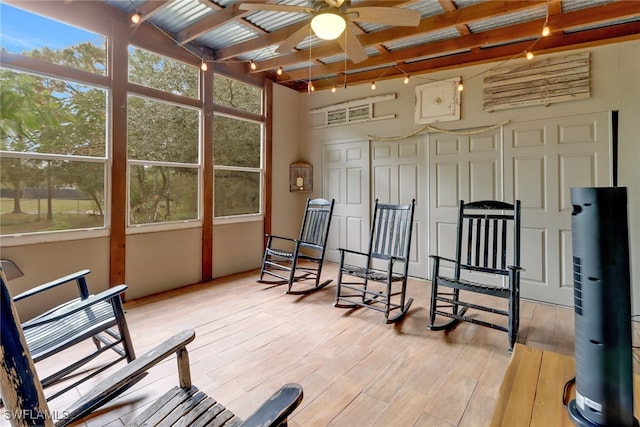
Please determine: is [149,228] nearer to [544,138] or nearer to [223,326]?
[223,326]

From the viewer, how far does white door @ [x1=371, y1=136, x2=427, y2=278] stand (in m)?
4.17

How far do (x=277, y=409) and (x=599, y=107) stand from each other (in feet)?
13.2

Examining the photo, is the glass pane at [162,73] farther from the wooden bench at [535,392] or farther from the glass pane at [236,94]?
the wooden bench at [535,392]

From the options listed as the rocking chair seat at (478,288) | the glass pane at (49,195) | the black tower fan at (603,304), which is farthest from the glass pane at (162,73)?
the black tower fan at (603,304)

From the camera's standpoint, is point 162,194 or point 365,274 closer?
point 365,274

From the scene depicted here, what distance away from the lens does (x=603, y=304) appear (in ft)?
2.56

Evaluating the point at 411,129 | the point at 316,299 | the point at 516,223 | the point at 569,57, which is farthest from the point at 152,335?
the point at 569,57

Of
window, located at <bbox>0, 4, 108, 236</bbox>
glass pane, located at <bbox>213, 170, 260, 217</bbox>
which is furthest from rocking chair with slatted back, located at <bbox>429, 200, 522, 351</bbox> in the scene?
window, located at <bbox>0, 4, 108, 236</bbox>

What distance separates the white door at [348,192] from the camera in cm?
469

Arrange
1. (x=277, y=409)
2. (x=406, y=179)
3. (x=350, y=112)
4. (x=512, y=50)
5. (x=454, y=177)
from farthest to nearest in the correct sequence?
(x=350, y=112), (x=406, y=179), (x=454, y=177), (x=512, y=50), (x=277, y=409)

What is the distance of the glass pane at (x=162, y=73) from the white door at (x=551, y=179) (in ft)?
12.7

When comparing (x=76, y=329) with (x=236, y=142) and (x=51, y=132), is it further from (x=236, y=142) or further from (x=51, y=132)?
(x=236, y=142)

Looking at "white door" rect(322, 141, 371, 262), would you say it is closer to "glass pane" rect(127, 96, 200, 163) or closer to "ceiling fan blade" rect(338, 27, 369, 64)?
"ceiling fan blade" rect(338, 27, 369, 64)

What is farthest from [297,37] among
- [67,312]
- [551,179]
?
[551,179]
